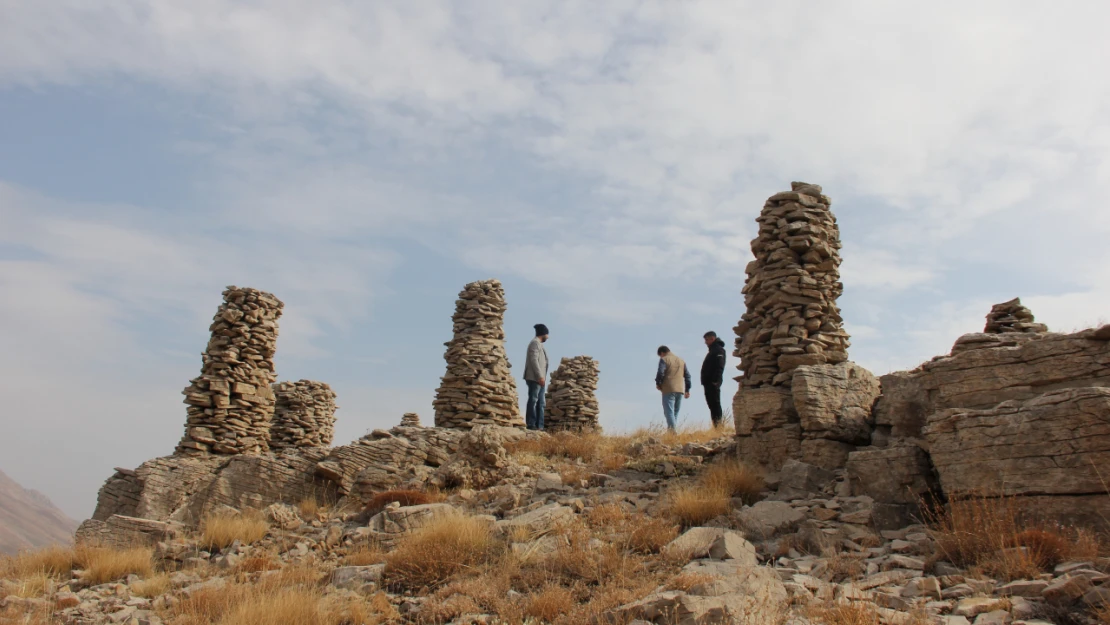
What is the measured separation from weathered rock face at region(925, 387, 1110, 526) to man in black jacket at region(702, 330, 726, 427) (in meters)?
8.76

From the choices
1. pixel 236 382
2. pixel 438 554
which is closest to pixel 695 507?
pixel 438 554

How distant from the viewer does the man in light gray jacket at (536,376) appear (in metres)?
18.2

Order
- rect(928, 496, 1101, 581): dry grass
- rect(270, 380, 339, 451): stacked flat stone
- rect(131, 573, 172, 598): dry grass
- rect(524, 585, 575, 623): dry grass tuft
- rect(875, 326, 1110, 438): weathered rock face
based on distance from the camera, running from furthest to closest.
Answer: rect(270, 380, 339, 451): stacked flat stone, rect(131, 573, 172, 598): dry grass, rect(875, 326, 1110, 438): weathered rock face, rect(524, 585, 575, 623): dry grass tuft, rect(928, 496, 1101, 581): dry grass

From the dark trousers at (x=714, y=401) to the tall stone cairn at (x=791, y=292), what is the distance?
4.27 metres

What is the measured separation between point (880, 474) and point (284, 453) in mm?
12727

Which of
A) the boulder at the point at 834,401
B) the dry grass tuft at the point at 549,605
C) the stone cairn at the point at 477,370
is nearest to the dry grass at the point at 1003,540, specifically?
the boulder at the point at 834,401

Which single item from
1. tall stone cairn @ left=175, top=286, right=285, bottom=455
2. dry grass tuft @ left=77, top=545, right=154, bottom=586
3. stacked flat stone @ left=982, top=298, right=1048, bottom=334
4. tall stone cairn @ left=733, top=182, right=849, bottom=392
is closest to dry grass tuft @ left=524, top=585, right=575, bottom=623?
dry grass tuft @ left=77, top=545, right=154, bottom=586

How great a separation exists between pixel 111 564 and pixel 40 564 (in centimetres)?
143

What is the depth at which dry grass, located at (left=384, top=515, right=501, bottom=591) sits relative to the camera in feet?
26.6

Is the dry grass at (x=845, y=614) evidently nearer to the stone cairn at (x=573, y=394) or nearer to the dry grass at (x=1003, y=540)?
the dry grass at (x=1003, y=540)

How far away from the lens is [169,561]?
10.5 meters

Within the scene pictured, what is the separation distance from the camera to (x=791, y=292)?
12211 mm

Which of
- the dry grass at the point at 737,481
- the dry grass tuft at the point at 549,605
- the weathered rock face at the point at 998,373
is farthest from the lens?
the dry grass at the point at 737,481

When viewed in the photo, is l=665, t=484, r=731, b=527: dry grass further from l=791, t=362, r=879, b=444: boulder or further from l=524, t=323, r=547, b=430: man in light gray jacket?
l=524, t=323, r=547, b=430: man in light gray jacket
